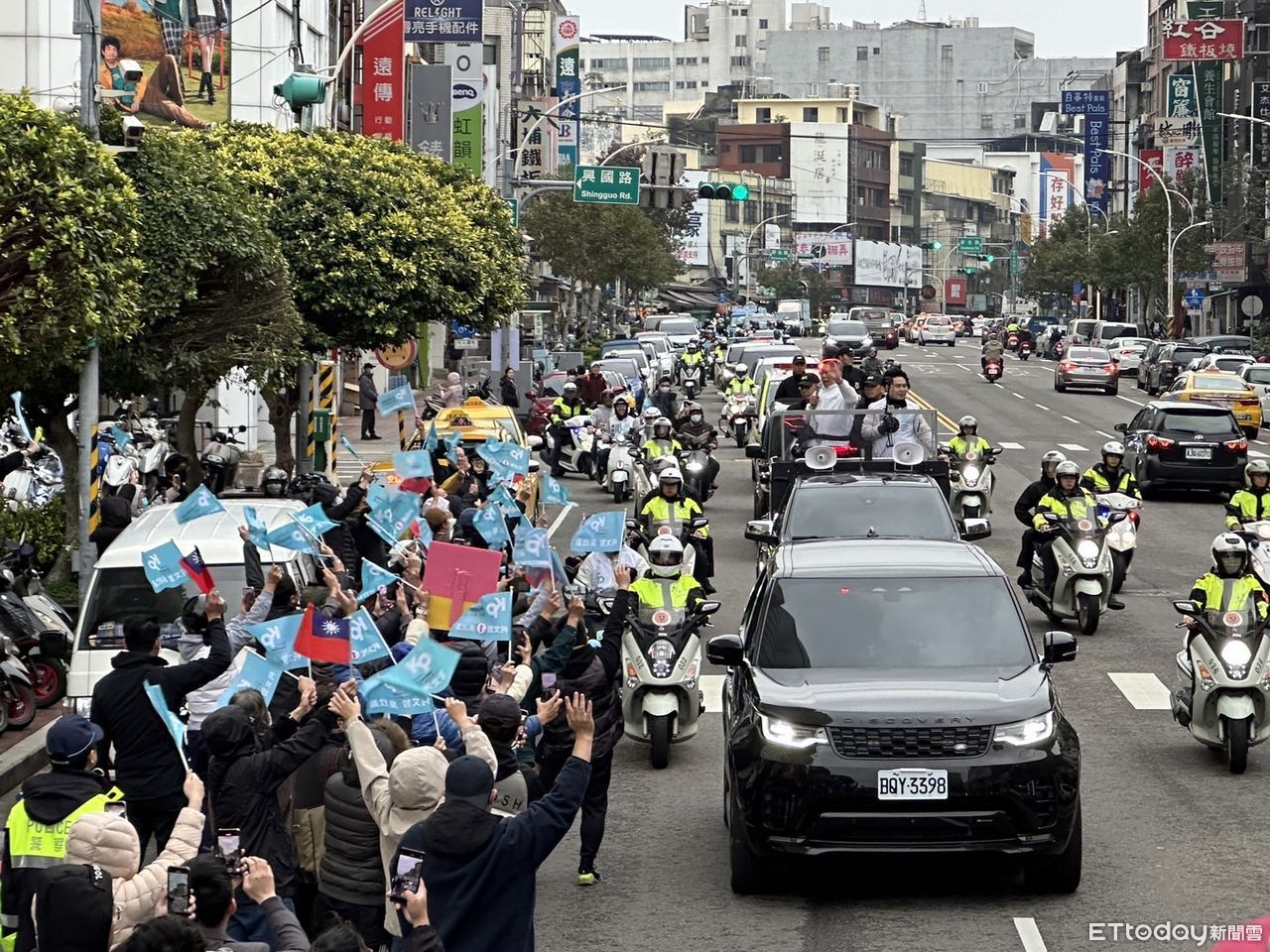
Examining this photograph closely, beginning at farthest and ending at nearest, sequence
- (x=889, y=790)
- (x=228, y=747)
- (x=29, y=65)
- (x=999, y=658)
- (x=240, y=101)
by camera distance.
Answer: (x=240, y=101)
(x=29, y=65)
(x=999, y=658)
(x=889, y=790)
(x=228, y=747)

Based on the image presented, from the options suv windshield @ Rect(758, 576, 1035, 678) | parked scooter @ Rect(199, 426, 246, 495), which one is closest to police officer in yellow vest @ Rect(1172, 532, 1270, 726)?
suv windshield @ Rect(758, 576, 1035, 678)

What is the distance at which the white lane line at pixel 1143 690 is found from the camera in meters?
16.8

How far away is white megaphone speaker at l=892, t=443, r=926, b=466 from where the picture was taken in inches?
848

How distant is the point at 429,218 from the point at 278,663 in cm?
2124

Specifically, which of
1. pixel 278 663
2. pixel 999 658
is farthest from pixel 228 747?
pixel 999 658

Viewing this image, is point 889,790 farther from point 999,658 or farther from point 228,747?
point 228,747

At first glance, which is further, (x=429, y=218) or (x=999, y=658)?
(x=429, y=218)

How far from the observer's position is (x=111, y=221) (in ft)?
58.0

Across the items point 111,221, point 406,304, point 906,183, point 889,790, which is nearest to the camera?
point 889,790

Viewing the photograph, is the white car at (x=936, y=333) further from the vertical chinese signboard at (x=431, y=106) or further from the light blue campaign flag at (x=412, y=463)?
the light blue campaign flag at (x=412, y=463)

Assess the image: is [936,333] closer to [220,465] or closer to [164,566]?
[220,465]

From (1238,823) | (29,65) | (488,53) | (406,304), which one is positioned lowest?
(1238,823)

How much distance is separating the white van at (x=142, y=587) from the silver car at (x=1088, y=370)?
1819 inches

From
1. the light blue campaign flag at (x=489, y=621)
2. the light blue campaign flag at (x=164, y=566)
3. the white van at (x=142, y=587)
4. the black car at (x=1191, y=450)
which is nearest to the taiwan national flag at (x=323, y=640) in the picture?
the light blue campaign flag at (x=489, y=621)
